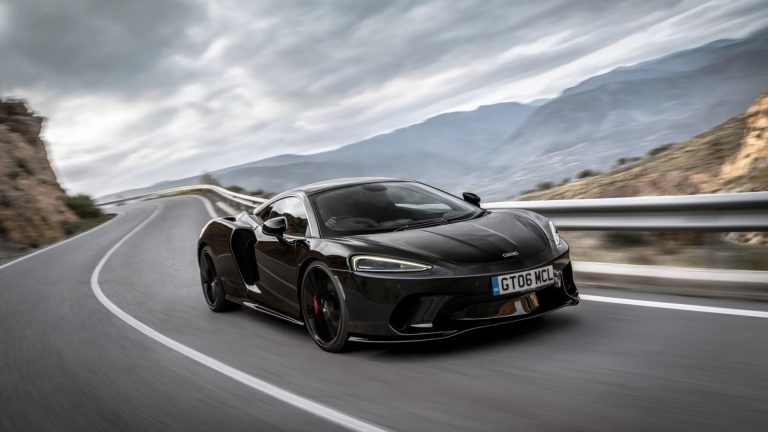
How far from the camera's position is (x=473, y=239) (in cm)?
475

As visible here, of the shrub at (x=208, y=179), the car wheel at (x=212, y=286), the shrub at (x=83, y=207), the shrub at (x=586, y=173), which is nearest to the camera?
the car wheel at (x=212, y=286)

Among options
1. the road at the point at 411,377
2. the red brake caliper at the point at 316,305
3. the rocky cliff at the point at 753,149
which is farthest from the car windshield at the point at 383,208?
the rocky cliff at the point at 753,149

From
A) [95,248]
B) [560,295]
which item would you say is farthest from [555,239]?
[95,248]

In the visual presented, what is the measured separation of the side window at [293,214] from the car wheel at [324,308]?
424 millimetres

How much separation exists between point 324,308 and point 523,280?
4.89 feet

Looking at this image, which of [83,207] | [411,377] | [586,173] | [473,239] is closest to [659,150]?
[586,173]

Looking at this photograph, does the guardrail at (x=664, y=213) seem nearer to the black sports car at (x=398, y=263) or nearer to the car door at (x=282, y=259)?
the black sports car at (x=398, y=263)

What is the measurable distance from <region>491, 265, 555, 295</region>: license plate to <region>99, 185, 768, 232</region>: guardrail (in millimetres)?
1964

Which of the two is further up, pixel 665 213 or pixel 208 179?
pixel 208 179

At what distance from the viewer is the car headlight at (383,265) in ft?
14.9

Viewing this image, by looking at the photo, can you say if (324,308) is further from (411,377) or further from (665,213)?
(665,213)

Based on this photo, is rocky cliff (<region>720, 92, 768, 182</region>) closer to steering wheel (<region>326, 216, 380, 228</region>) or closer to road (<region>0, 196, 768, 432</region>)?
road (<region>0, 196, 768, 432</region>)

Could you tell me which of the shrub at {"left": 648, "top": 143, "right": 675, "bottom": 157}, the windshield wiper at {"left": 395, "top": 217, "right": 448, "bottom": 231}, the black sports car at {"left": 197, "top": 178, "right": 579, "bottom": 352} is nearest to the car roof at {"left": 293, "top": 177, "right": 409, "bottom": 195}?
the black sports car at {"left": 197, "top": 178, "right": 579, "bottom": 352}

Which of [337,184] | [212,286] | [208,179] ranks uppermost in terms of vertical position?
[337,184]
